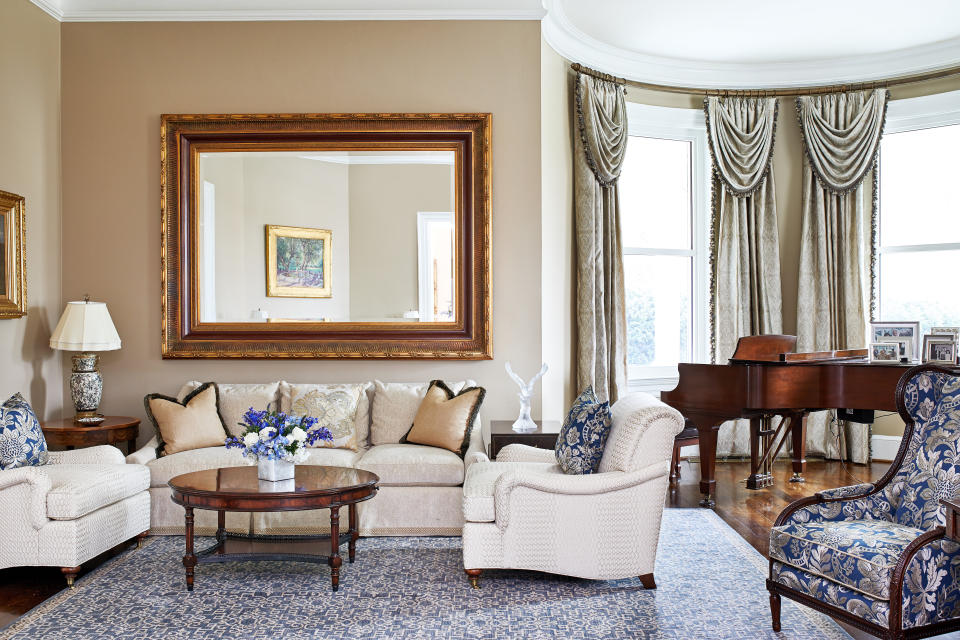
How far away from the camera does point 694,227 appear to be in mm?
7074

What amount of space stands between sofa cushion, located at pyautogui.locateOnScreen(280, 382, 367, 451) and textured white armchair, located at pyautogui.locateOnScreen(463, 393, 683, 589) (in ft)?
4.86

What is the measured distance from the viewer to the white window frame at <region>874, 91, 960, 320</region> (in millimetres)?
6617

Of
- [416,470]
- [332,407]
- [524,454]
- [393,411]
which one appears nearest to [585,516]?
[524,454]

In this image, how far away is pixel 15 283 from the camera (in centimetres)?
484

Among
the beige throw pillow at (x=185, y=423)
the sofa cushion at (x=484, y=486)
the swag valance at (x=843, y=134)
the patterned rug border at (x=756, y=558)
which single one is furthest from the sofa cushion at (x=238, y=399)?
the swag valance at (x=843, y=134)

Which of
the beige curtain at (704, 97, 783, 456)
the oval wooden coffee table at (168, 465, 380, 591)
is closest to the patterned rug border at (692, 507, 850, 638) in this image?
the oval wooden coffee table at (168, 465, 380, 591)

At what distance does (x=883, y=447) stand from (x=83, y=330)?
21.0 ft

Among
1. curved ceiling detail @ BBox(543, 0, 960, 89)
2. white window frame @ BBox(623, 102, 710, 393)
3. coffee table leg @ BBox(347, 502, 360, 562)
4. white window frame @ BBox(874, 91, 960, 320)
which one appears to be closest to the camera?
coffee table leg @ BBox(347, 502, 360, 562)

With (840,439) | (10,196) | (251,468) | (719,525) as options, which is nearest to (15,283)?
(10,196)

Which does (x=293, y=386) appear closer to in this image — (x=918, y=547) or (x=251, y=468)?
(x=251, y=468)

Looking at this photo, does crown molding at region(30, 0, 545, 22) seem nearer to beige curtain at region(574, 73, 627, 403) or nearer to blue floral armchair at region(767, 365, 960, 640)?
beige curtain at region(574, 73, 627, 403)

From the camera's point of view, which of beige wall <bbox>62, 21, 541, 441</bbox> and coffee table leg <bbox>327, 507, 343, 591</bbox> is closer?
coffee table leg <bbox>327, 507, 343, 591</bbox>

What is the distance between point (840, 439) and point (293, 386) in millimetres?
4723

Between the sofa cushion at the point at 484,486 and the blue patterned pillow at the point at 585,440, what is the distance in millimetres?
134
